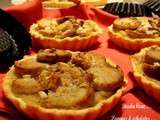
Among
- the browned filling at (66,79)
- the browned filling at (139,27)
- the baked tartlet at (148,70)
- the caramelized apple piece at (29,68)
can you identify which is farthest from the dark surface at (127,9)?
the caramelized apple piece at (29,68)

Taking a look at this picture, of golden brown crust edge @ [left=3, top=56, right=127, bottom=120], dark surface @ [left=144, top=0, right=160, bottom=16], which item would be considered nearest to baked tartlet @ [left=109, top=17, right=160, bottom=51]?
dark surface @ [left=144, top=0, right=160, bottom=16]

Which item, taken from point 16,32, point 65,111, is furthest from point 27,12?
point 65,111

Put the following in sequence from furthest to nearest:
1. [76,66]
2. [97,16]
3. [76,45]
Result: [97,16]
[76,45]
[76,66]

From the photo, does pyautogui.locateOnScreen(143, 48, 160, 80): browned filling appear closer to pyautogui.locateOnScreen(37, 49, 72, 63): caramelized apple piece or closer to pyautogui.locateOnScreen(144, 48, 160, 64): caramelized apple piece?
pyautogui.locateOnScreen(144, 48, 160, 64): caramelized apple piece

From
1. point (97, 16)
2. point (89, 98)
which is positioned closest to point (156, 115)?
point (89, 98)

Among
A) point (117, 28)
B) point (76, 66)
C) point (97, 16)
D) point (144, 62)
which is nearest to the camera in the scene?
point (76, 66)

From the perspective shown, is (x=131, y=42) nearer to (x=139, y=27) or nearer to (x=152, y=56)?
(x=139, y=27)

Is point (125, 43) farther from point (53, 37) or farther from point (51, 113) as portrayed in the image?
point (51, 113)
